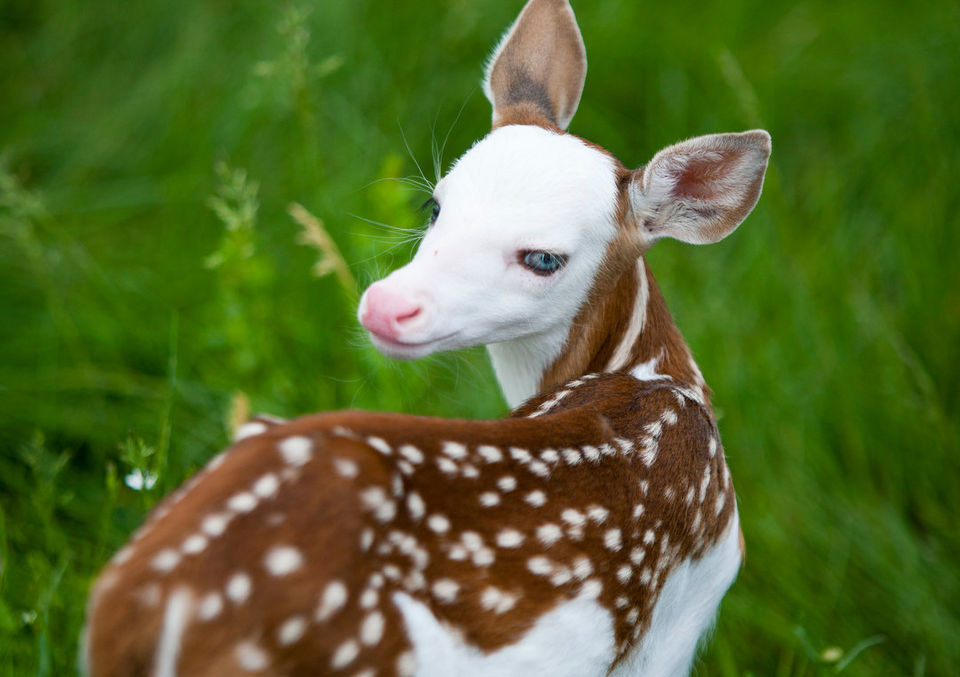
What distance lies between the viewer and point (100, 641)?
132cm

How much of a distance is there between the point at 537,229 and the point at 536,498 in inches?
19.9

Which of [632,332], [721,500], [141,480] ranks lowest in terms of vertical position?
[141,480]

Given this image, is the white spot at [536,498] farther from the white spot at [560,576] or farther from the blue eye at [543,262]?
the blue eye at [543,262]

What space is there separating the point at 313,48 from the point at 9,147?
3.78 feet

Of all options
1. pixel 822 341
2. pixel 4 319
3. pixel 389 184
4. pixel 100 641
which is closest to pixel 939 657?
pixel 822 341

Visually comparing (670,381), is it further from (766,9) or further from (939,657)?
(766,9)

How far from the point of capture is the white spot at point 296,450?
1.40m

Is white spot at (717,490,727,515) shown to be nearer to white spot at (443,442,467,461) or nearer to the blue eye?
the blue eye

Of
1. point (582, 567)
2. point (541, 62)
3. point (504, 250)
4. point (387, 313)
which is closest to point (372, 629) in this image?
point (582, 567)

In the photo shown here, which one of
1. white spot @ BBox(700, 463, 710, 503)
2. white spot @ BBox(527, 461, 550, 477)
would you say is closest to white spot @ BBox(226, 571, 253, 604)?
white spot @ BBox(527, 461, 550, 477)

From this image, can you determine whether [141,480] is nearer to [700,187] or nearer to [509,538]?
[509,538]

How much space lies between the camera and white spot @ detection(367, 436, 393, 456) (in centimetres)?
146

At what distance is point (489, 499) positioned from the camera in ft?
5.12

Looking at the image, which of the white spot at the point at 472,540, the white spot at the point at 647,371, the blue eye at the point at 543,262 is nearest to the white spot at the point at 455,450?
the white spot at the point at 472,540
